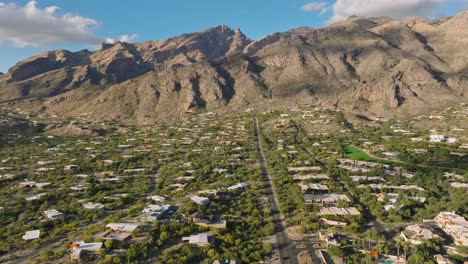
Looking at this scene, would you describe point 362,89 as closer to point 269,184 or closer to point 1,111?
point 269,184

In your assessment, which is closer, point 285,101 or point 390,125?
point 390,125

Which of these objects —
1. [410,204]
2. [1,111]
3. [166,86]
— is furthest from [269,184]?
[1,111]

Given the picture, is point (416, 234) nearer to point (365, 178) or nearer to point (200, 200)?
point (365, 178)

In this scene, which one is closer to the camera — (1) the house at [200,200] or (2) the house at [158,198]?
(1) the house at [200,200]

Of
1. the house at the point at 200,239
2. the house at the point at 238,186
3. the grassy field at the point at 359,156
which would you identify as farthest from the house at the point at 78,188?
the grassy field at the point at 359,156

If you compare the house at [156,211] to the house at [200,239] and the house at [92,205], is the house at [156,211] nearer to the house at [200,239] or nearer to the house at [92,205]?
the house at [200,239]

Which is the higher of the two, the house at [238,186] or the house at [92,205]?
the house at [92,205]
